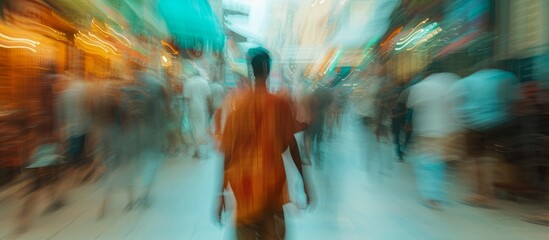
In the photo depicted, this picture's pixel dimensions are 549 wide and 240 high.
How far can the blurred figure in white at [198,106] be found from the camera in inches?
387

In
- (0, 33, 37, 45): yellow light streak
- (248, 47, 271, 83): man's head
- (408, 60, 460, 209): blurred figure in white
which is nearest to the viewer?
(248, 47, 271, 83): man's head

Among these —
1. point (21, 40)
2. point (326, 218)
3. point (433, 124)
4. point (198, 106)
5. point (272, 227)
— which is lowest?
point (326, 218)

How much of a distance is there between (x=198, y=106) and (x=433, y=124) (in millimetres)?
5590

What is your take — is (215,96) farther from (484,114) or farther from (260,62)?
(260,62)

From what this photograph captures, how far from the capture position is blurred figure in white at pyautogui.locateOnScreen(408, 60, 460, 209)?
209 inches

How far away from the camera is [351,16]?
17.3 metres

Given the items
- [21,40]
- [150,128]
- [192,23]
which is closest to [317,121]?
[150,128]

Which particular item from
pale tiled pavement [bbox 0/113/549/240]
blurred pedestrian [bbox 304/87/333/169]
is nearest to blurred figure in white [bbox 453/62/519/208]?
pale tiled pavement [bbox 0/113/549/240]

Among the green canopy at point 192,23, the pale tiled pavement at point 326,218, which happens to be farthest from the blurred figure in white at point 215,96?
the pale tiled pavement at point 326,218

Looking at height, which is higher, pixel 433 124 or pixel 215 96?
pixel 215 96

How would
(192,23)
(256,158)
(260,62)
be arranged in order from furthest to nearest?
(192,23) < (260,62) < (256,158)

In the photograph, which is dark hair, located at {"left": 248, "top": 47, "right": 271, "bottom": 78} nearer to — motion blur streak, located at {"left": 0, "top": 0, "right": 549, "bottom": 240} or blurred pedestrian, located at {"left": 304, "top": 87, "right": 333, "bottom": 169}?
motion blur streak, located at {"left": 0, "top": 0, "right": 549, "bottom": 240}

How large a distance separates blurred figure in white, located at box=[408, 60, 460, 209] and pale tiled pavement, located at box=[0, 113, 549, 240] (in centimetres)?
50

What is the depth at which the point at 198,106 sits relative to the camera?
9.84 meters
